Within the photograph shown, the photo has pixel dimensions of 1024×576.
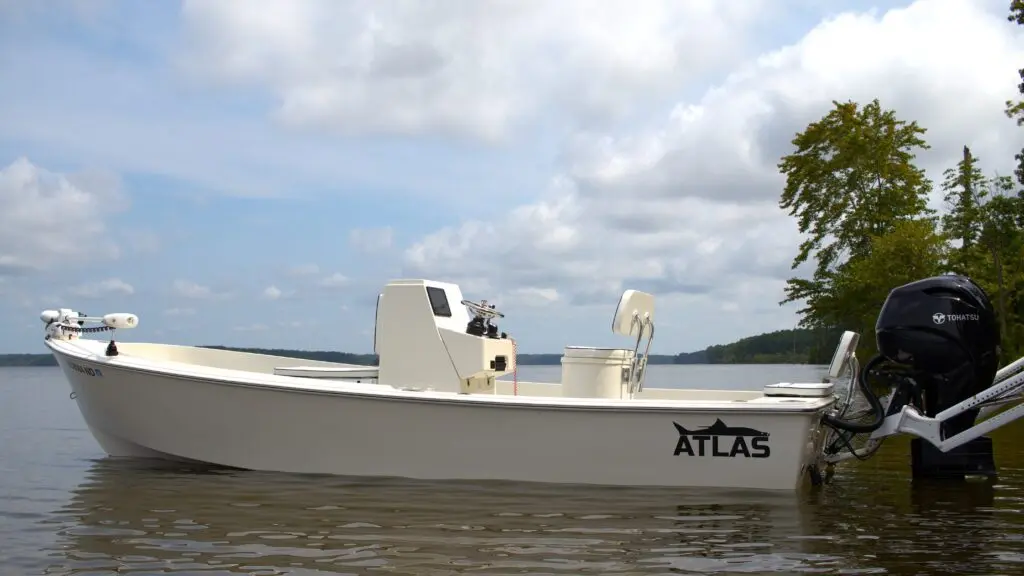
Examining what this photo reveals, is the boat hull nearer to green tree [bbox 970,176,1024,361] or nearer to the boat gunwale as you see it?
the boat gunwale

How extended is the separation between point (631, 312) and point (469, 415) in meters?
1.94

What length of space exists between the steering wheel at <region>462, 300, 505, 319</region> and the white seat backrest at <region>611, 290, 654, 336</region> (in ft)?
4.58

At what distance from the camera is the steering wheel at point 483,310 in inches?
381

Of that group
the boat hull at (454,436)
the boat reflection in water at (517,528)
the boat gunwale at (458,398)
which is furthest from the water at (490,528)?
the boat gunwale at (458,398)

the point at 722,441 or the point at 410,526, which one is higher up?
the point at 722,441

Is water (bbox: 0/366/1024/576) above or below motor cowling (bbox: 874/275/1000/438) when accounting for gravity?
below

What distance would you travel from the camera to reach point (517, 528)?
682 cm

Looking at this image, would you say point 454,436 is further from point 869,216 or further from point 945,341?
point 869,216

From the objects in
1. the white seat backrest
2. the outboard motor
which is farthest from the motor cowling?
the white seat backrest

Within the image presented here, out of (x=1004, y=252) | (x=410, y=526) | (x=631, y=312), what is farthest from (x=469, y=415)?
(x=1004, y=252)

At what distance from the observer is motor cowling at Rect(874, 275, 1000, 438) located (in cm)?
770

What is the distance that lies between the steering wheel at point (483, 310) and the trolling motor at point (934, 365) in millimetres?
3391

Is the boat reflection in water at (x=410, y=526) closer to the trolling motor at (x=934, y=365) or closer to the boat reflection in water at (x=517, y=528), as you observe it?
the boat reflection in water at (x=517, y=528)

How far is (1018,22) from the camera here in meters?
22.9
